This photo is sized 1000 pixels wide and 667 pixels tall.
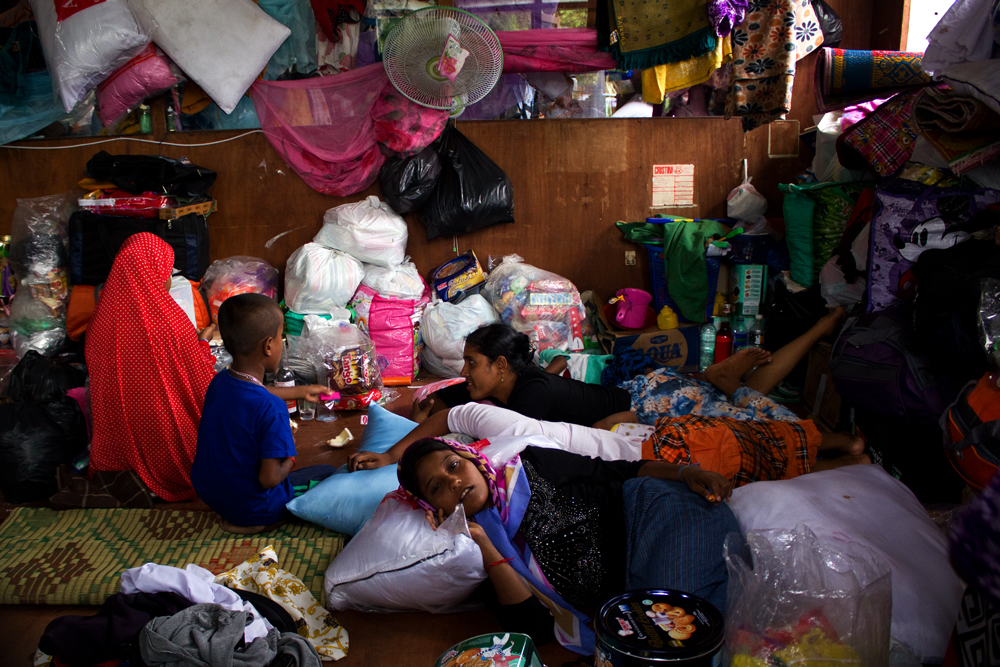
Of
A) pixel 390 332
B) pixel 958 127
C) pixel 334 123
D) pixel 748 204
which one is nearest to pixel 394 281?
pixel 390 332

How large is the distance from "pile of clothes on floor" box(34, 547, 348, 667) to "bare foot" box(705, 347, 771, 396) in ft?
6.52

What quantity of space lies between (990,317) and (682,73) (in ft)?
8.20

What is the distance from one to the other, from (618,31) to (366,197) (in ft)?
5.87

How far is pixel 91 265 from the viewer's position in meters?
3.61

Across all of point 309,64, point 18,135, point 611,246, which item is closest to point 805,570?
point 611,246

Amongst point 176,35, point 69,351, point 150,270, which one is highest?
point 176,35

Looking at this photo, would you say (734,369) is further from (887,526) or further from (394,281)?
(394,281)

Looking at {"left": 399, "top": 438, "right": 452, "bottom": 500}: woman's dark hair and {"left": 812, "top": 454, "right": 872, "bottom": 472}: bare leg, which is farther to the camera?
{"left": 812, "top": 454, "right": 872, "bottom": 472}: bare leg

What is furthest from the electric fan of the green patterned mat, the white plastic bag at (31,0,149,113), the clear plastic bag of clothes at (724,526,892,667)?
the clear plastic bag of clothes at (724,526,892,667)

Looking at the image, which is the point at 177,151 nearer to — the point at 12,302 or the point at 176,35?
the point at 176,35

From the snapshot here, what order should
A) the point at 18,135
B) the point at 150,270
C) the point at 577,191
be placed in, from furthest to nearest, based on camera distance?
the point at 577,191, the point at 18,135, the point at 150,270

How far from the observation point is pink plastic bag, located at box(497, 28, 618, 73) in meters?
3.91

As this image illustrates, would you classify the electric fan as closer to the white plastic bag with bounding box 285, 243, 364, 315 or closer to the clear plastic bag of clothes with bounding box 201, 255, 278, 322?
the white plastic bag with bounding box 285, 243, 364, 315

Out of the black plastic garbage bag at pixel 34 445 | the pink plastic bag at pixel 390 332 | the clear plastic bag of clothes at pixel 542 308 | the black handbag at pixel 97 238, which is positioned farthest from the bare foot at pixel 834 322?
the black handbag at pixel 97 238
